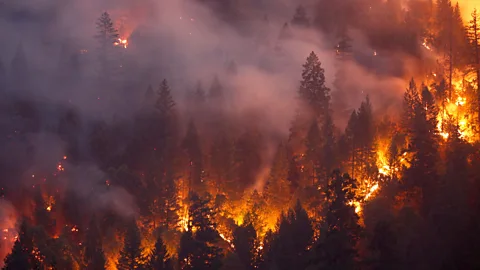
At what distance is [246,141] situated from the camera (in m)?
95.9

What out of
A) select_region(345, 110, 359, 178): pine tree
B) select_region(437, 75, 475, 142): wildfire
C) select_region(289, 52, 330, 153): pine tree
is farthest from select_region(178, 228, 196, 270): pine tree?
select_region(437, 75, 475, 142): wildfire

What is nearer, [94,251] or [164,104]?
[94,251]

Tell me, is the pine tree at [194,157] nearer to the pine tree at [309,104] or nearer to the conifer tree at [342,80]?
the pine tree at [309,104]

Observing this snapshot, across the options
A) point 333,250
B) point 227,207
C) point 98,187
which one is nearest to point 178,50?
point 98,187

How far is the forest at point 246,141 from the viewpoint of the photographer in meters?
55.6

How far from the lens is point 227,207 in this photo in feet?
268

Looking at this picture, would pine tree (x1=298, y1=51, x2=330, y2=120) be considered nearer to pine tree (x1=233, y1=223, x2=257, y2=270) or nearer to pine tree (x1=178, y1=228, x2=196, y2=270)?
pine tree (x1=233, y1=223, x2=257, y2=270)

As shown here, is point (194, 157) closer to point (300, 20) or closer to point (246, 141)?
point (246, 141)

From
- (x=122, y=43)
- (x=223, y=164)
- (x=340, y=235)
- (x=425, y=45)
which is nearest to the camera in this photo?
(x=340, y=235)

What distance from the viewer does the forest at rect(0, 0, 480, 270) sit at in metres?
55.6

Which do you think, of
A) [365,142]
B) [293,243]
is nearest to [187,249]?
[293,243]

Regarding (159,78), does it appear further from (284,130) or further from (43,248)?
(43,248)

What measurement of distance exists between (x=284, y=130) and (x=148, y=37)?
62.2 metres

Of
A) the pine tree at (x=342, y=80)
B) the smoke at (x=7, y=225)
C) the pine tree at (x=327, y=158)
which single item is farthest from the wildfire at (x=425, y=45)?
the smoke at (x=7, y=225)
